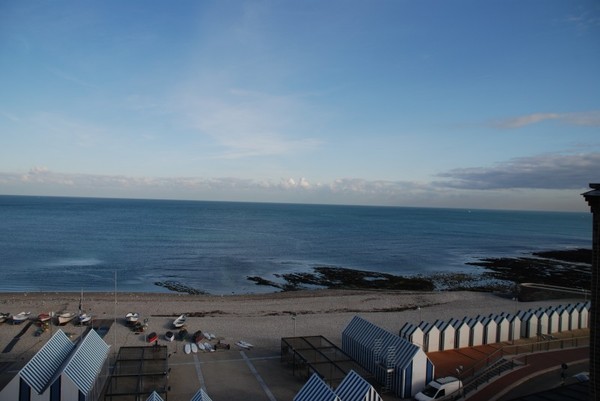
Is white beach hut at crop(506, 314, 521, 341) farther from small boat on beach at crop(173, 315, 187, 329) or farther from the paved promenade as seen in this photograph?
small boat on beach at crop(173, 315, 187, 329)

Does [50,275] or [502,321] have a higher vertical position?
[502,321]

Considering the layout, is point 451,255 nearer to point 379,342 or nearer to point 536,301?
point 536,301

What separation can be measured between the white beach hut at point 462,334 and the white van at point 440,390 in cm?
500

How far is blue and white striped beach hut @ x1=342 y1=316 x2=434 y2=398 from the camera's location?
53.0 ft

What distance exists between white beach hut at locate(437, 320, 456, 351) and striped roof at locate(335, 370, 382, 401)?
8117 mm

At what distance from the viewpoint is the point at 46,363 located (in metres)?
14.6

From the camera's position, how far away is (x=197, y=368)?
18438 millimetres

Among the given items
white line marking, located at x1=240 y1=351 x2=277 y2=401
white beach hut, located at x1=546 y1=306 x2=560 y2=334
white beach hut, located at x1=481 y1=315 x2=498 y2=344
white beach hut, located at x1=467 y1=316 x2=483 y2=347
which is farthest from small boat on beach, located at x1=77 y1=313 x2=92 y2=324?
white beach hut, located at x1=546 y1=306 x2=560 y2=334

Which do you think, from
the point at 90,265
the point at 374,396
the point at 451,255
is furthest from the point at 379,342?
the point at 451,255

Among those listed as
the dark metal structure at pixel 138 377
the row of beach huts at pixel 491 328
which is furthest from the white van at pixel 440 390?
the dark metal structure at pixel 138 377

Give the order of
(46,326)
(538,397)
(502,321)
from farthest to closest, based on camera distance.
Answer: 1. (46,326)
2. (502,321)
3. (538,397)

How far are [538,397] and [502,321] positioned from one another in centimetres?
1257

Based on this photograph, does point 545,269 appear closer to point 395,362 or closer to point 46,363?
point 395,362

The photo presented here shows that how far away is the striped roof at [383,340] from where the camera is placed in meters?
16.4
